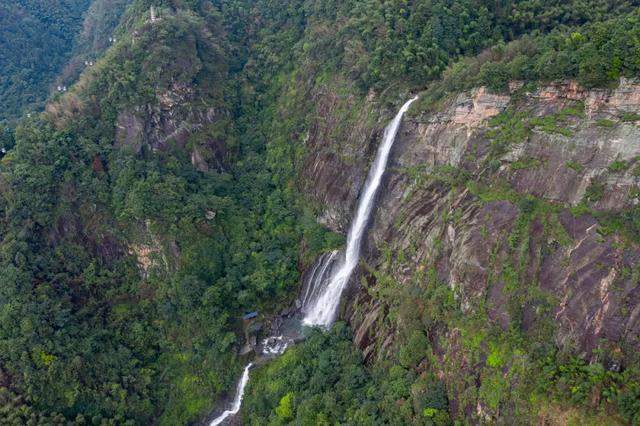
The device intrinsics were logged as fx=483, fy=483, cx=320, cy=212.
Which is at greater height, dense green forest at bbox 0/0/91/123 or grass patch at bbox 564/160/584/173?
dense green forest at bbox 0/0/91/123

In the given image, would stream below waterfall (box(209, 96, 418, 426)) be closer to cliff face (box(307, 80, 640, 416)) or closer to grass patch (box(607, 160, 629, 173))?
cliff face (box(307, 80, 640, 416))

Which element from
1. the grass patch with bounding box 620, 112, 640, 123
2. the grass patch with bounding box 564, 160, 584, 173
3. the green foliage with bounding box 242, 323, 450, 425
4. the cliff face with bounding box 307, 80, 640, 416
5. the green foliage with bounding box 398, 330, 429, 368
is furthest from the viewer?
the green foliage with bounding box 398, 330, 429, 368

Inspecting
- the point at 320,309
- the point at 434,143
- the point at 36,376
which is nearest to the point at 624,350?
the point at 434,143

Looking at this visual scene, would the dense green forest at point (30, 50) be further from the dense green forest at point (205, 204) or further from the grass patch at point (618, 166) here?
the grass patch at point (618, 166)

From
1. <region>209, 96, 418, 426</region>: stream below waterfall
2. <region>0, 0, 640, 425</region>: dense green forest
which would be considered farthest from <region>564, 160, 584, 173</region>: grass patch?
<region>209, 96, 418, 426</region>: stream below waterfall

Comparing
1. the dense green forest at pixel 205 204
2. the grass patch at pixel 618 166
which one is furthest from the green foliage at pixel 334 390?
the grass patch at pixel 618 166
